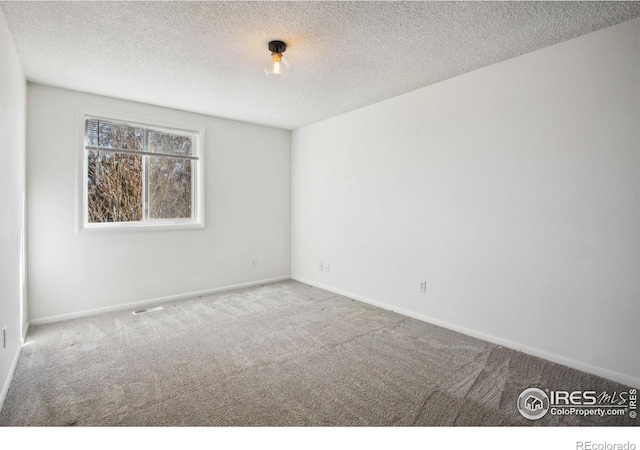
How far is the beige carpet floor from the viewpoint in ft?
6.09

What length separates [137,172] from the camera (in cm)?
395

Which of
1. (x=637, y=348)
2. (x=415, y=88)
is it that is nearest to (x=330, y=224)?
(x=415, y=88)

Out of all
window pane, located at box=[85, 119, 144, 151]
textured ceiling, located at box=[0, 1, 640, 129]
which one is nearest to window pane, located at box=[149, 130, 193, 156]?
window pane, located at box=[85, 119, 144, 151]

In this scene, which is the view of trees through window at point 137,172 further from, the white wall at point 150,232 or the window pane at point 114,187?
the white wall at point 150,232

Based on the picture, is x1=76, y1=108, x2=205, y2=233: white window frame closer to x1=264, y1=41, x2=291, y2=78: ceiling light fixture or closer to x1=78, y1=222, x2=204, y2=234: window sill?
x1=78, y1=222, x2=204, y2=234: window sill

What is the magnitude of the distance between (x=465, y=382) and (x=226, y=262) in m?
3.37

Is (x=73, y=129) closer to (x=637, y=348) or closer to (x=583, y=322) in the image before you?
(x=583, y=322)

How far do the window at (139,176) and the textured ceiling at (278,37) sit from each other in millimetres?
544

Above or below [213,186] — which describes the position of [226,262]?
below

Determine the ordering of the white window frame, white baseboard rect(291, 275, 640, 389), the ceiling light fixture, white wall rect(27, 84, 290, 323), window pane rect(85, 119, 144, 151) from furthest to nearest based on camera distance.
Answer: window pane rect(85, 119, 144, 151), the white window frame, white wall rect(27, 84, 290, 323), the ceiling light fixture, white baseboard rect(291, 275, 640, 389)

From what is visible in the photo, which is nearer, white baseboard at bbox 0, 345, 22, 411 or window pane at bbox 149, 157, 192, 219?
white baseboard at bbox 0, 345, 22, 411

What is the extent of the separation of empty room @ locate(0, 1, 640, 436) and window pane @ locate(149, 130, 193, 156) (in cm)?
A: 4

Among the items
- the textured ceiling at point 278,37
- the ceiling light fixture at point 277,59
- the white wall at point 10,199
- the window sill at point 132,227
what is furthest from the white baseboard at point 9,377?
the ceiling light fixture at point 277,59

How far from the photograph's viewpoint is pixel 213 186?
4453mm
